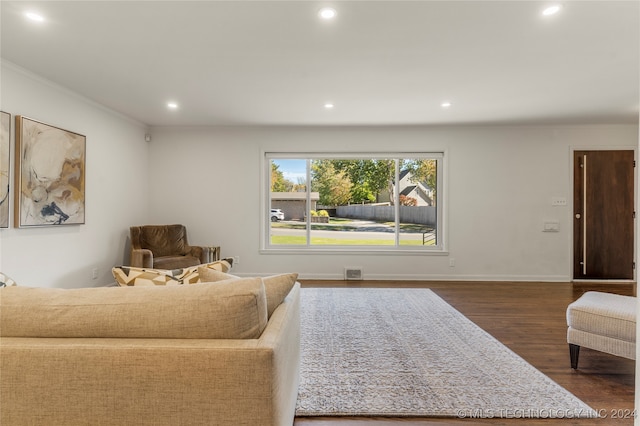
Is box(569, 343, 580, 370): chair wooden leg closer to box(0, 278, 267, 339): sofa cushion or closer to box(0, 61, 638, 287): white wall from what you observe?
box(0, 278, 267, 339): sofa cushion

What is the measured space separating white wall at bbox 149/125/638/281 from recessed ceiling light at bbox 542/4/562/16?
311 centimetres

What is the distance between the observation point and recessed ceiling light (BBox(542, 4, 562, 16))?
6.95 feet

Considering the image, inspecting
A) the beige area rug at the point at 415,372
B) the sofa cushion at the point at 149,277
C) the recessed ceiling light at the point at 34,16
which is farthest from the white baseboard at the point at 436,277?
the recessed ceiling light at the point at 34,16

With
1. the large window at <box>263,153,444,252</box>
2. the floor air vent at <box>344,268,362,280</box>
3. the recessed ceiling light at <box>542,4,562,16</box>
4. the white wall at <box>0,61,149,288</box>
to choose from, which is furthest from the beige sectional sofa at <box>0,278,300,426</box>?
the large window at <box>263,153,444,252</box>

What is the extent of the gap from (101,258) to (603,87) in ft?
20.0

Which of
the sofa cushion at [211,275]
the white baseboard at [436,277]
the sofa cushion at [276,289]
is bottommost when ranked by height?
the white baseboard at [436,277]

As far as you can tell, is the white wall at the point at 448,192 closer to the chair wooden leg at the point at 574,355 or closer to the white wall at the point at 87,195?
the white wall at the point at 87,195

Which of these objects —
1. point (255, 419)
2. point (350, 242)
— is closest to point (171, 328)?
point (255, 419)

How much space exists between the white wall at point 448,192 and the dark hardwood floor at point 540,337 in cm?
35

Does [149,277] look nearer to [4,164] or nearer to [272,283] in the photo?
[272,283]

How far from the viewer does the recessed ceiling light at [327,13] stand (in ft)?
7.04

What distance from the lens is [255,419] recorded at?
103 cm

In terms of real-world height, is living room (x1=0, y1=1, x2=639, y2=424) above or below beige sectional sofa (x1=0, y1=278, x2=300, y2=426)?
above

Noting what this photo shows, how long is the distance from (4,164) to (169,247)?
223 centimetres
